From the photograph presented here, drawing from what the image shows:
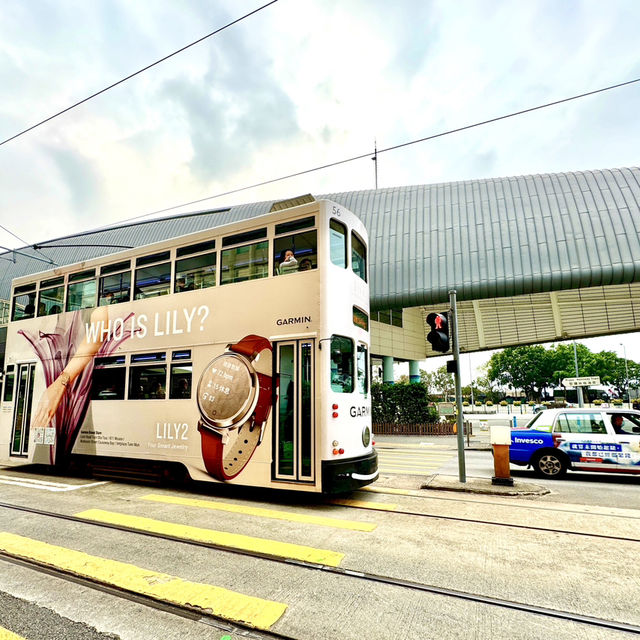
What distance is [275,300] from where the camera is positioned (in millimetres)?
7203

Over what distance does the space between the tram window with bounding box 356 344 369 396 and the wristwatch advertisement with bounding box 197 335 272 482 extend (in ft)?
4.96

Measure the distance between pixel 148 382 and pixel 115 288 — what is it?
7.68 feet

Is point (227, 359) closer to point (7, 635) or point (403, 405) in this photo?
point (7, 635)

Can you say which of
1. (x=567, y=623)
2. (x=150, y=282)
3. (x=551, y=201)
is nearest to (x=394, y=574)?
(x=567, y=623)

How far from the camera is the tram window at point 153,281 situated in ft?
28.0

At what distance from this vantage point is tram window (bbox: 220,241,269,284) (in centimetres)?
748

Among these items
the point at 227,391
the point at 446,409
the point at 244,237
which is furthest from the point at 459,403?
the point at 446,409

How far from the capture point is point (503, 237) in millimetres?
23453

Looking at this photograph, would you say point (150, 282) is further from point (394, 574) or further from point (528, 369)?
point (528, 369)

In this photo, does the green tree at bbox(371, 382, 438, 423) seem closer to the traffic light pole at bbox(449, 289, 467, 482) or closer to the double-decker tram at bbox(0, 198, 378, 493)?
Result: the traffic light pole at bbox(449, 289, 467, 482)

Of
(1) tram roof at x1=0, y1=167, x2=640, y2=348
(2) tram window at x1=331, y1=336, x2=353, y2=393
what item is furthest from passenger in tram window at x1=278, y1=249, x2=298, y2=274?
(1) tram roof at x1=0, y1=167, x2=640, y2=348

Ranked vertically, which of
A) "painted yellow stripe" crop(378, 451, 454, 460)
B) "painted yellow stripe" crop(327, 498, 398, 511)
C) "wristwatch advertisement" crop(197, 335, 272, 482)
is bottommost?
"painted yellow stripe" crop(378, 451, 454, 460)

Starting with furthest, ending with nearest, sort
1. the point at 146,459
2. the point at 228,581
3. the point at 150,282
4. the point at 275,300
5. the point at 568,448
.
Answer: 1. the point at 568,448
2. the point at 150,282
3. the point at 146,459
4. the point at 275,300
5. the point at 228,581

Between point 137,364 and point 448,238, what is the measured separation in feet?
66.0
